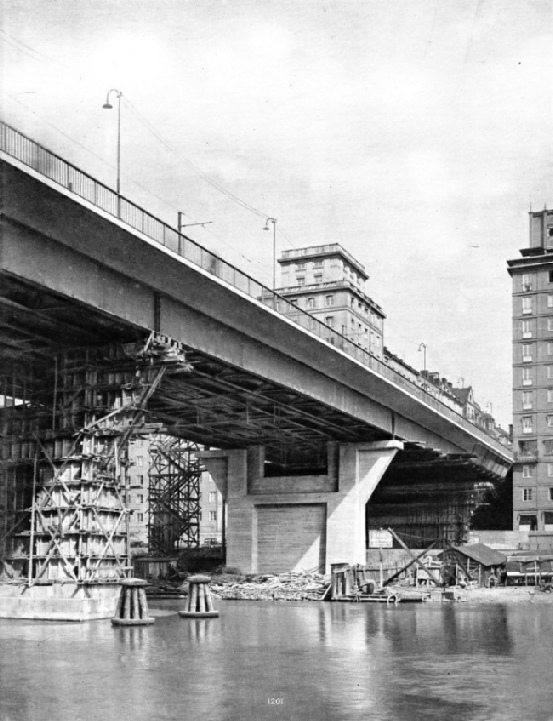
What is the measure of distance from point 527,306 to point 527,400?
1004 cm

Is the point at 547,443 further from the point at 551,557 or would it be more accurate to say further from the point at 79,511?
the point at 79,511

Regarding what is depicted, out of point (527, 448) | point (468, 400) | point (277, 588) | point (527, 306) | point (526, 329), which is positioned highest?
point (527, 306)

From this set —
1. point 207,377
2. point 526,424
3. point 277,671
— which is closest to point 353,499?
point 207,377

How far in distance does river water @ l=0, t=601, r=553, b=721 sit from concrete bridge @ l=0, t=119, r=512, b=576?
9.08 meters

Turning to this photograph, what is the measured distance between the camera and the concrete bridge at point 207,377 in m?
32.1

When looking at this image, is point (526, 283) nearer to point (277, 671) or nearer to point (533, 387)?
point (533, 387)

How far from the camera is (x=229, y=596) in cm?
5850

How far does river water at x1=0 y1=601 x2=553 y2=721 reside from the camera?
16.2m

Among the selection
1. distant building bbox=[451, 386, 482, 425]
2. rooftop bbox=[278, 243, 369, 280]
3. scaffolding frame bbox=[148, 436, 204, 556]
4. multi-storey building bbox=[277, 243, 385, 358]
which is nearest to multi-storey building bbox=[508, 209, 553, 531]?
multi-storey building bbox=[277, 243, 385, 358]

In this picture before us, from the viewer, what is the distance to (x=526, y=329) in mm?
110312

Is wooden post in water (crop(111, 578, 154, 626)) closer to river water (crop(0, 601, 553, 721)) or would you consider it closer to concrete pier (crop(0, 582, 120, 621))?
river water (crop(0, 601, 553, 721))

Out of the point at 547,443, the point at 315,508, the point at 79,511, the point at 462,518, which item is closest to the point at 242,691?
the point at 79,511

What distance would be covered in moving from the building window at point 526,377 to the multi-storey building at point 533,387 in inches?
4.1

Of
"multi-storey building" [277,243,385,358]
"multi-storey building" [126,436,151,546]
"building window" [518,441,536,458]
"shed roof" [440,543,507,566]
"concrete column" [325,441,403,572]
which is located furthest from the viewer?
"multi-storey building" [277,243,385,358]
